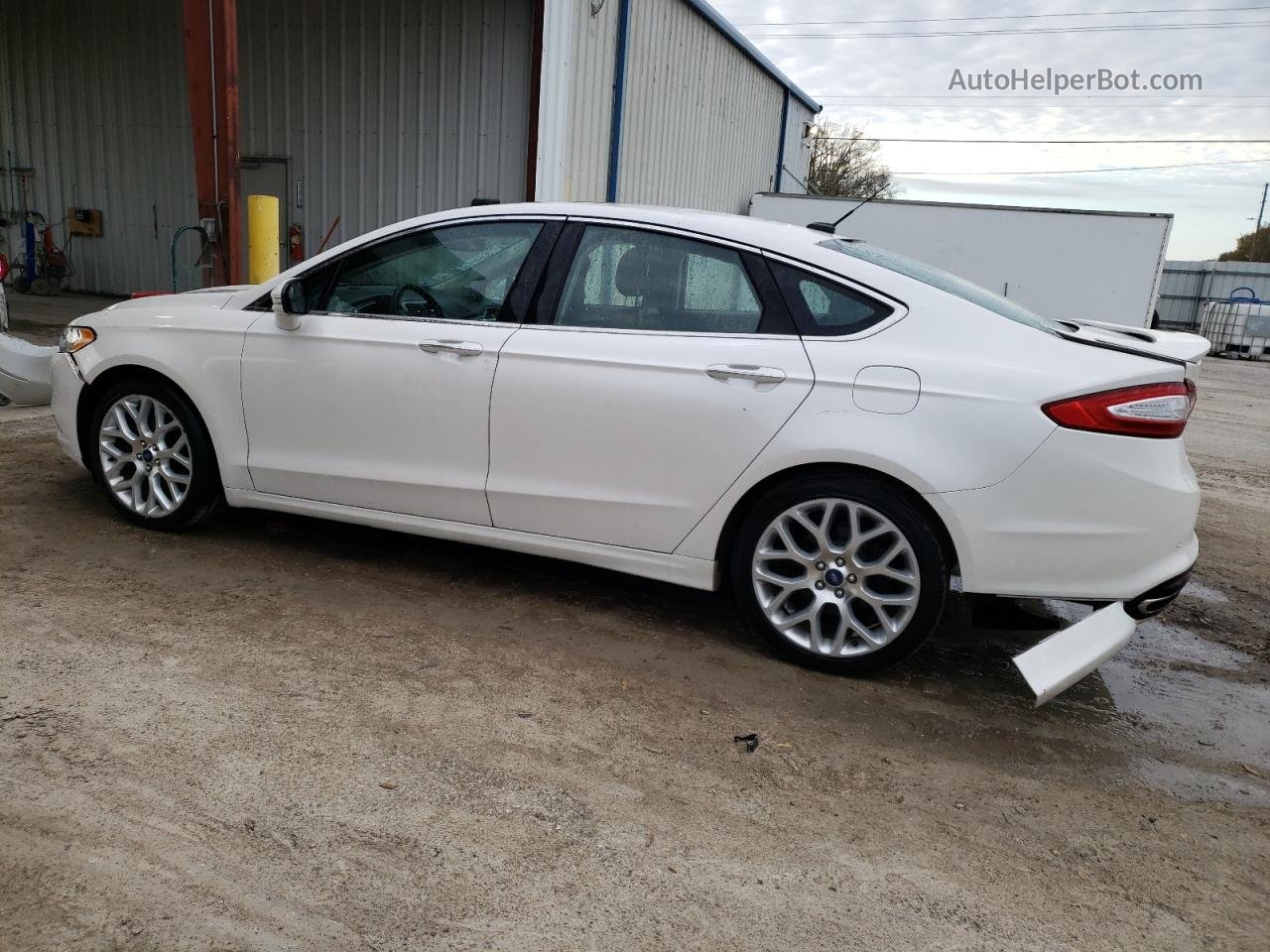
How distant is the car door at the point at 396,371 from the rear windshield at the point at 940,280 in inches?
47.1

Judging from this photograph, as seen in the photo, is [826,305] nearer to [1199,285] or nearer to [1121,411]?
[1121,411]

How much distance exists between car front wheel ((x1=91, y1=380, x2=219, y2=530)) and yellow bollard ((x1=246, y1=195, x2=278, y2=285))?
12.1ft

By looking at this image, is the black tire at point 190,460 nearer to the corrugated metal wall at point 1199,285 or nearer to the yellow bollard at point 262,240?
the yellow bollard at point 262,240

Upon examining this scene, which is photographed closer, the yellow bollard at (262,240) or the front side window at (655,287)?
the front side window at (655,287)

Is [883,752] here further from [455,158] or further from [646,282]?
[455,158]

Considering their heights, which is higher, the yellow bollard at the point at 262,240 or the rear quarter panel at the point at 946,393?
the yellow bollard at the point at 262,240

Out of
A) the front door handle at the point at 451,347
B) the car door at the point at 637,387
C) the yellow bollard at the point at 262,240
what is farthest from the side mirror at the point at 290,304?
the yellow bollard at the point at 262,240

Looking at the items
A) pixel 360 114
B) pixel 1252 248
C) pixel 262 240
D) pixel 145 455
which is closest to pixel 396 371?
pixel 145 455

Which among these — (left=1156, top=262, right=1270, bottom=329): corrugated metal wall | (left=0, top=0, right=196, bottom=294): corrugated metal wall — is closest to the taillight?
(left=0, top=0, right=196, bottom=294): corrugated metal wall

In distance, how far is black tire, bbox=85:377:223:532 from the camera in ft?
14.3

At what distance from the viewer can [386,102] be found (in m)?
13.5

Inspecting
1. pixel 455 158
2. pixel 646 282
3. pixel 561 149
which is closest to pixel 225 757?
pixel 646 282

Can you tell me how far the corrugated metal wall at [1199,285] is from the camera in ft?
95.7

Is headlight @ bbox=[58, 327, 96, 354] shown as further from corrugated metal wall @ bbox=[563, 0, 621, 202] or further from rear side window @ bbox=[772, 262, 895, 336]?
corrugated metal wall @ bbox=[563, 0, 621, 202]
